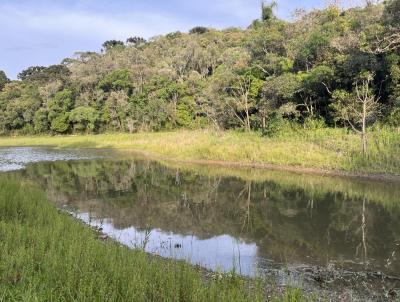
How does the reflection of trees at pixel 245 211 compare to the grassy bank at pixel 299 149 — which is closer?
the reflection of trees at pixel 245 211

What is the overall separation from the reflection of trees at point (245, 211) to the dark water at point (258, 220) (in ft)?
0.11

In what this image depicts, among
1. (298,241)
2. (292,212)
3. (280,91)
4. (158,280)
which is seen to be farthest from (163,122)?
(158,280)

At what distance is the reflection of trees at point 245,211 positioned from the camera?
11.2 metres

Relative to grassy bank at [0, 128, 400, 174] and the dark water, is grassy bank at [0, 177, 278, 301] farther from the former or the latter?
grassy bank at [0, 128, 400, 174]

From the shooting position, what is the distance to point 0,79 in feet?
303

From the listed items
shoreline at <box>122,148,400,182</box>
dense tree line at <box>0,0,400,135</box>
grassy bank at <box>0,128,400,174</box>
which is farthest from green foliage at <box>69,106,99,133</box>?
shoreline at <box>122,148,400,182</box>

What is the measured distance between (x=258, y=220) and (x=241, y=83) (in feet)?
82.7

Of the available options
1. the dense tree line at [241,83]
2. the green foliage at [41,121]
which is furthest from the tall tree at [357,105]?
the green foliage at [41,121]

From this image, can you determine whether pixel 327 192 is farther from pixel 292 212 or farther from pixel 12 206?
pixel 12 206

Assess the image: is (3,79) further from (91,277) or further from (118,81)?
(91,277)

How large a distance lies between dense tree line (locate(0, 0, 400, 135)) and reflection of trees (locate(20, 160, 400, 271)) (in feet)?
21.1

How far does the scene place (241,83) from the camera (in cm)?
3800

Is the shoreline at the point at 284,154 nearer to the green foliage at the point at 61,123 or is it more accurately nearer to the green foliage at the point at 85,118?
the green foliage at the point at 85,118

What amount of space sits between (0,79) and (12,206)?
92206 millimetres
